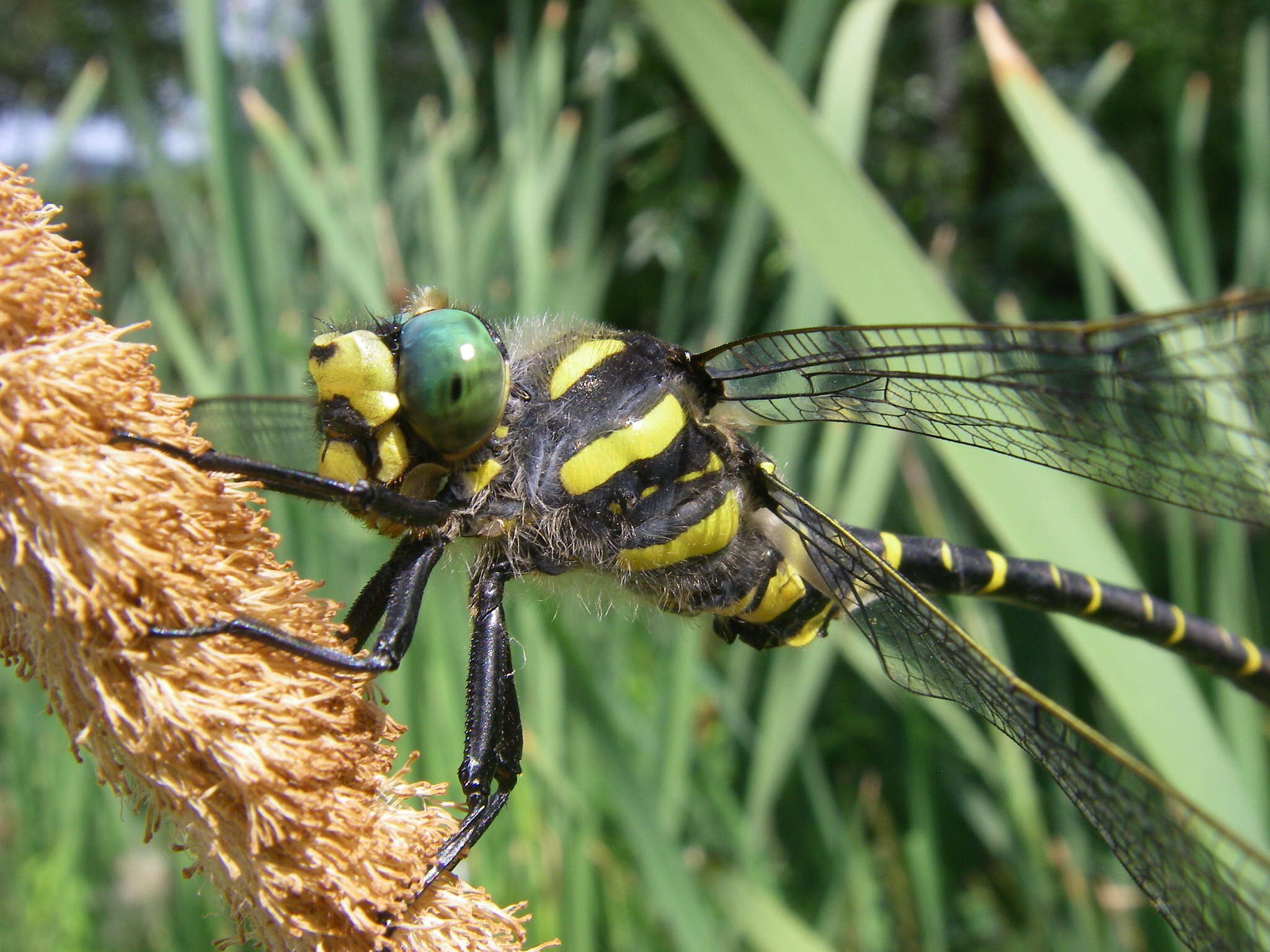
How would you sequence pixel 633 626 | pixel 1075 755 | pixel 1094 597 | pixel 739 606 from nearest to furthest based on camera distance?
1. pixel 1075 755
2. pixel 739 606
3. pixel 1094 597
4. pixel 633 626

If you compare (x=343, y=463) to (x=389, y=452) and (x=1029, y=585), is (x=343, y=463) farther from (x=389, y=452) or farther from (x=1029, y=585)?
(x=1029, y=585)

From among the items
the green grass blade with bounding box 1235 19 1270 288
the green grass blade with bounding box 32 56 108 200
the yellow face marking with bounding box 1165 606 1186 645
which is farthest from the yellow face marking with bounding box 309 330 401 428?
the green grass blade with bounding box 1235 19 1270 288

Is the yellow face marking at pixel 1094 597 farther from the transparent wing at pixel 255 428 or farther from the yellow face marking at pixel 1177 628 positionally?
the transparent wing at pixel 255 428

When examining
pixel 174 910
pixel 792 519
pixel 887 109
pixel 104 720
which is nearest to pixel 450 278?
pixel 792 519

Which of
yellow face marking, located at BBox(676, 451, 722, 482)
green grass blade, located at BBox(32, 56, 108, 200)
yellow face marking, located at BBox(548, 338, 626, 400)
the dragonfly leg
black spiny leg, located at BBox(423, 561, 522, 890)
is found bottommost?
black spiny leg, located at BBox(423, 561, 522, 890)

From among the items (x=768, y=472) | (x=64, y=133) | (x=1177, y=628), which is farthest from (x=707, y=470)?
(x=64, y=133)

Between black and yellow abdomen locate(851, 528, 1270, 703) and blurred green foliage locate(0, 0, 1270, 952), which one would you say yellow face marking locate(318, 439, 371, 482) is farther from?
black and yellow abdomen locate(851, 528, 1270, 703)
